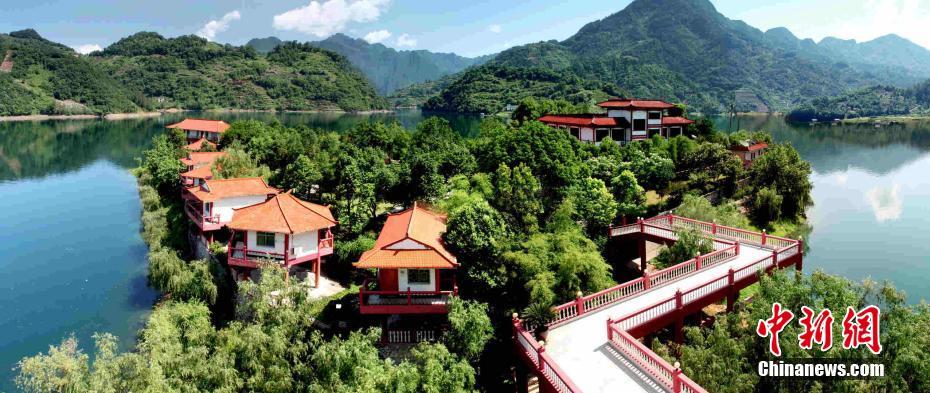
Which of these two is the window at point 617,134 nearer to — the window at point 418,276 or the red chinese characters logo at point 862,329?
the window at point 418,276

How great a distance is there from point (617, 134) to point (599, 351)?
36.3 meters

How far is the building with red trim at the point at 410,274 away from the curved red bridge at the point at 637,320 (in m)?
4.10

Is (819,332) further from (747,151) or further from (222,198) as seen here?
(747,151)

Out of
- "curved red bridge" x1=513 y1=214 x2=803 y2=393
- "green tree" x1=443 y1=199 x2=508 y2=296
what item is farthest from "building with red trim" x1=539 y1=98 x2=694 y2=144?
"green tree" x1=443 y1=199 x2=508 y2=296

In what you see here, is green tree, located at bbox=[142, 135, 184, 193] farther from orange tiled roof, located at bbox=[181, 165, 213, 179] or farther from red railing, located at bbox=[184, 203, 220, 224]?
red railing, located at bbox=[184, 203, 220, 224]

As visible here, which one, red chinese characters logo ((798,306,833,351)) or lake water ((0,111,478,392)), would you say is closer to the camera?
red chinese characters logo ((798,306,833,351))

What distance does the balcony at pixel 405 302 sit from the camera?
19.4 m

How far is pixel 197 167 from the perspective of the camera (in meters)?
42.2

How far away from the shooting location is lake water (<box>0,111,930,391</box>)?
2673cm

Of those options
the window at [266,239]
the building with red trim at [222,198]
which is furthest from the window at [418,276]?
the building with red trim at [222,198]

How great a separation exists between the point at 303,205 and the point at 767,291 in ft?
63.1

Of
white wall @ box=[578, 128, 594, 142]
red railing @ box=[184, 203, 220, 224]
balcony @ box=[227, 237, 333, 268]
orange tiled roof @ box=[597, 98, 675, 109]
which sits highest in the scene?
orange tiled roof @ box=[597, 98, 675, 109]

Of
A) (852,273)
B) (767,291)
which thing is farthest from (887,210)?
(767,291)

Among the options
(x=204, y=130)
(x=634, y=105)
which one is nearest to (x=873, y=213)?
(x=634, y=105)
